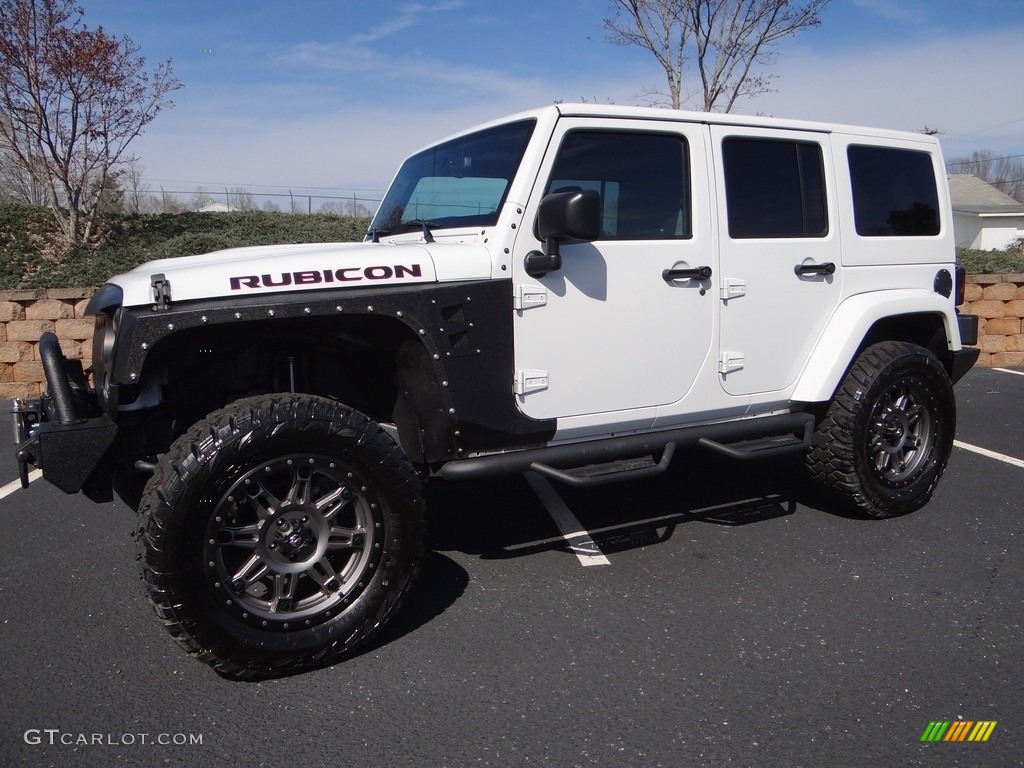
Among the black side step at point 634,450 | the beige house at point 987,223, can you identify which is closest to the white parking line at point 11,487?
the black side step at point 634,450

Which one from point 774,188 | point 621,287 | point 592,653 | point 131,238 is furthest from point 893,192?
point 131,238

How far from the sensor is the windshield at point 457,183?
3553 mm

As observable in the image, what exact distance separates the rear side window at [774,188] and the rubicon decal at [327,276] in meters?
1.70

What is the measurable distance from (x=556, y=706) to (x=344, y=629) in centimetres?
85

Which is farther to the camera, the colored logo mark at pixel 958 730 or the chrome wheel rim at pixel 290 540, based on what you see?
the chrome wheel rim at pixel 290 540

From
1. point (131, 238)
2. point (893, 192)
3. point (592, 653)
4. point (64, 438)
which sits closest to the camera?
point (64, 438)

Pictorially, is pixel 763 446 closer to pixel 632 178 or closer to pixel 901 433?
pixel 901 433

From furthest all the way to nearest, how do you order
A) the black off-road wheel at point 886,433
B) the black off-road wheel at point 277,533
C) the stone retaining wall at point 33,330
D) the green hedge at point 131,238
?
the green hedge at point 131,238
the stone retaining wall at point 33,330
the black off-road wheel at point 886,433
the black off-road wheel at point 277,533

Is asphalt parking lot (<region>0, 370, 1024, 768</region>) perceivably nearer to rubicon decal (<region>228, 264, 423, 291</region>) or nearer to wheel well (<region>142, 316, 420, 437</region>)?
wheel well (<region>142, 316, 420, 437</region>)

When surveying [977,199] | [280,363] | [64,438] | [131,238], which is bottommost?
[64,438]

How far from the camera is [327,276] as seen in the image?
3.06 meters

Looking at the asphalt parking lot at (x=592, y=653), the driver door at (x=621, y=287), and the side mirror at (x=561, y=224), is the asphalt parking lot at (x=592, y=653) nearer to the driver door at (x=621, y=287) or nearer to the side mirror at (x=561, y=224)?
the driver door at (x=621, y=287)

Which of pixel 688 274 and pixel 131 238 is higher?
pixel 131 238

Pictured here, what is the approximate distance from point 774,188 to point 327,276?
2367 mm
